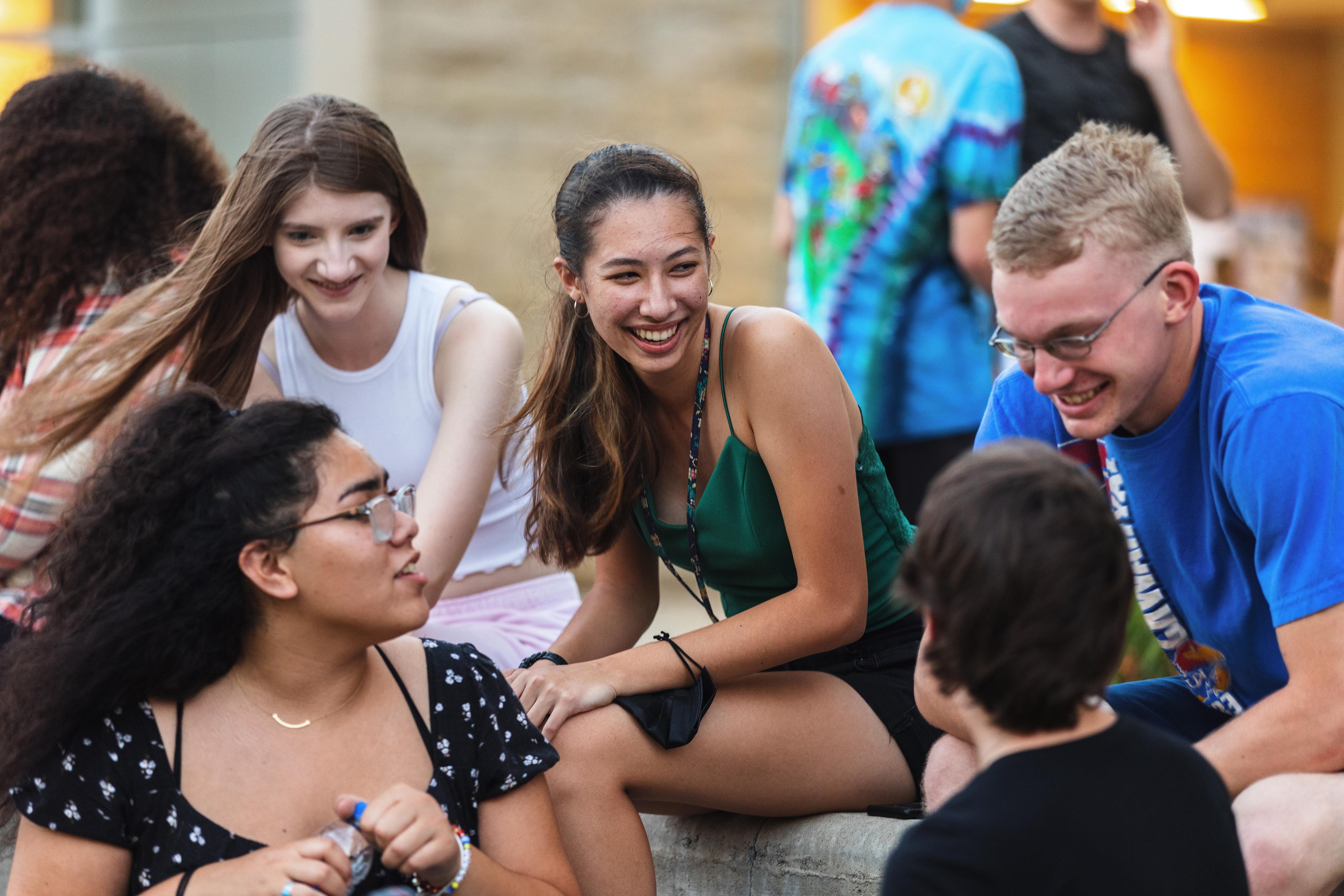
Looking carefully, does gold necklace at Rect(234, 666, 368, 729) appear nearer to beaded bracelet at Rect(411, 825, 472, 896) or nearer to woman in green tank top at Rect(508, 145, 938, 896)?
beaded bracelet at Rect(411, 825, 472, 896)

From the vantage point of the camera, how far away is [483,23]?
20.7ft

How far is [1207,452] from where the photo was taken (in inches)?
89.8

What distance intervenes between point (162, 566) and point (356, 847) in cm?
50

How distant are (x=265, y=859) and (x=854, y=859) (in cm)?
100

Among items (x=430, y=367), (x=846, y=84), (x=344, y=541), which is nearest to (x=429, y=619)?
(x=430, y=367)

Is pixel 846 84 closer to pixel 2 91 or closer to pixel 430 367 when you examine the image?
pixel 430 367

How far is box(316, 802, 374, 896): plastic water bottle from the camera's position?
2.17m

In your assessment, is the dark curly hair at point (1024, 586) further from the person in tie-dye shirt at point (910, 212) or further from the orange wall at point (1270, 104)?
the orange wall at point (1270, 104)

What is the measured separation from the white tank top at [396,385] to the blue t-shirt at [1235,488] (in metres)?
1.27

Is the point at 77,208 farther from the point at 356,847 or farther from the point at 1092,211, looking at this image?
the point at 1092,211

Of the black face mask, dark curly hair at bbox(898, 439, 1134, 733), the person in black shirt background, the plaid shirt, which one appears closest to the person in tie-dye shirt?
the person in black shirt background

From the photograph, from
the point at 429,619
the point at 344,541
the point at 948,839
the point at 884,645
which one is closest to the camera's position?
the point at 948,839

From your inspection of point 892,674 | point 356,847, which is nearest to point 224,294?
point 356,847

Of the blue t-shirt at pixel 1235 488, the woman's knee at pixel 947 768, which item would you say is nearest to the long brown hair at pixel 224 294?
the blue t-shirt at pixel 1235 488
